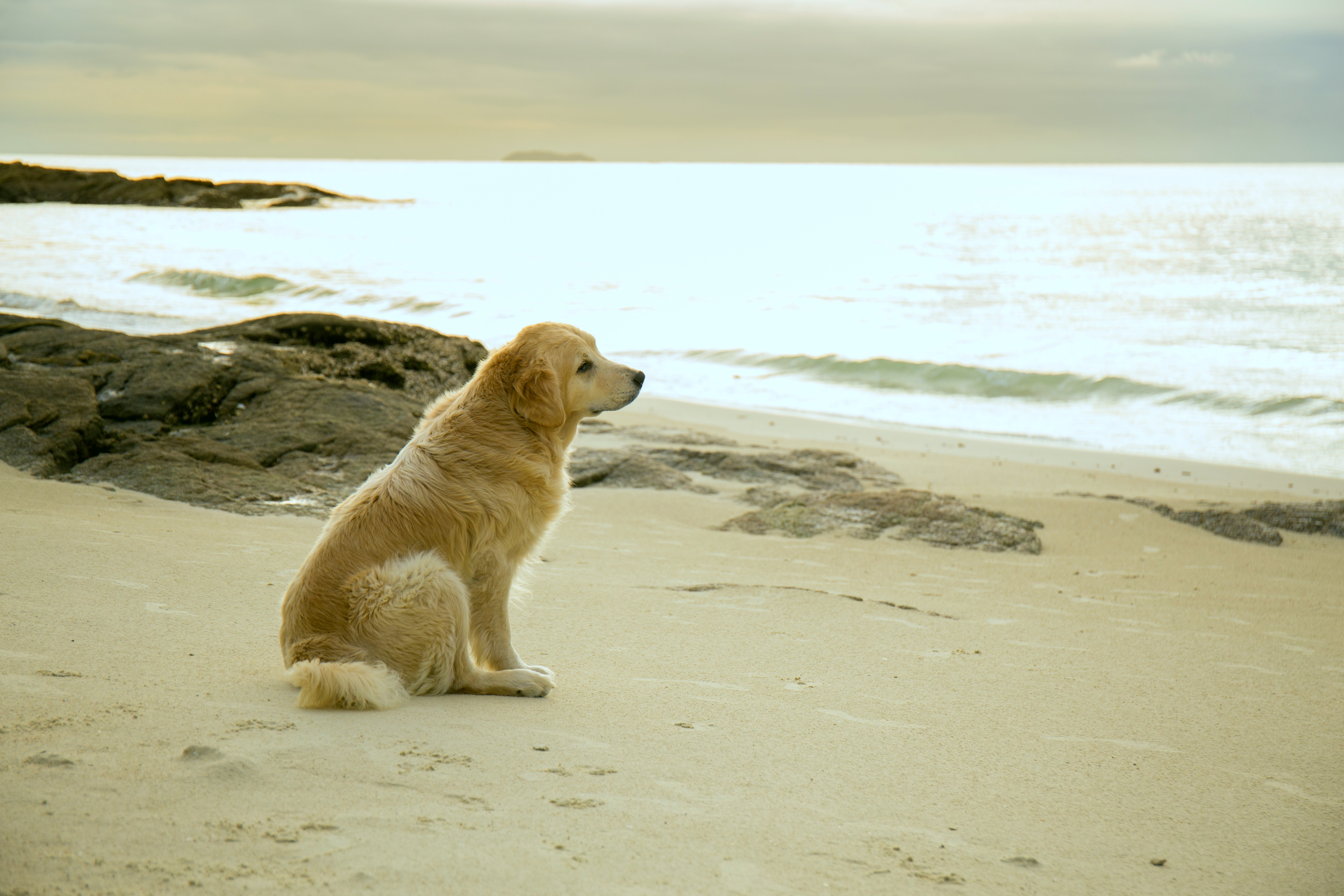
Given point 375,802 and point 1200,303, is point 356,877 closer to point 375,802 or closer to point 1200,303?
point 375,802

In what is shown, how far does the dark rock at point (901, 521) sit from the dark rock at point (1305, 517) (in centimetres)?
188

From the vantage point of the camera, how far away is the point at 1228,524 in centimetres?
726

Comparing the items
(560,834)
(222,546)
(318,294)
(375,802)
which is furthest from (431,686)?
(318,294)

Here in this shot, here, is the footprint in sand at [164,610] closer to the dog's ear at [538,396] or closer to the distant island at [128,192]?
the dog's ear at [538,396]

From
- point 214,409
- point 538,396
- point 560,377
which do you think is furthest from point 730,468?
point 538,396

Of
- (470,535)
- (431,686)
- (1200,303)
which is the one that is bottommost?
(431,686)

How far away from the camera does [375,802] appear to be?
8.21ft

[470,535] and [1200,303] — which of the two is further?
[1200,303]

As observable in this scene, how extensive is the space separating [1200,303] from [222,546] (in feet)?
86.9

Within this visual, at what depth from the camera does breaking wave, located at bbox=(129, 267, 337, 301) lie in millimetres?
26859

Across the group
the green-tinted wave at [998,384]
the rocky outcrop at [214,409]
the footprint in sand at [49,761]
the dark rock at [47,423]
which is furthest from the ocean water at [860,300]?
the footprint in sand at [49,761]

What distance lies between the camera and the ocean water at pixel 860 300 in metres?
14.7

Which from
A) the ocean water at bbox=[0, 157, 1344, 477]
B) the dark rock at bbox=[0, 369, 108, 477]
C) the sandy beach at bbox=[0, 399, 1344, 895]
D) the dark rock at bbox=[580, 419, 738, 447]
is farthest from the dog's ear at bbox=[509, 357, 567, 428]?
the ocean water at bbox=[0, 157, 1344, 477]

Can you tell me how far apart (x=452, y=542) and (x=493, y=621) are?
1.21 feet
